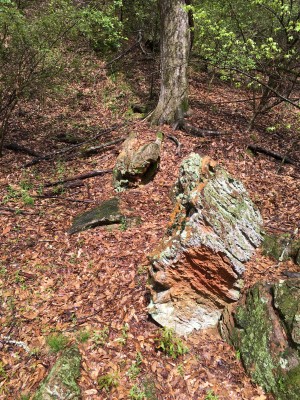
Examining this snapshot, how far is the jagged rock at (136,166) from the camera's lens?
757 cm

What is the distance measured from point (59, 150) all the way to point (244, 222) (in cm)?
683

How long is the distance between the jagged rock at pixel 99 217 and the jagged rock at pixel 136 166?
96 centimetres

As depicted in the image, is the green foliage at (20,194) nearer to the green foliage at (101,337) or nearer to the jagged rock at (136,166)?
the jagged rock at (136,166)

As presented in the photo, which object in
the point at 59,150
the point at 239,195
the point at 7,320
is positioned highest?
the point at 239,195

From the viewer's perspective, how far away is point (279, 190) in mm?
7387

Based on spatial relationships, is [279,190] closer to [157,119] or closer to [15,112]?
[157,119]

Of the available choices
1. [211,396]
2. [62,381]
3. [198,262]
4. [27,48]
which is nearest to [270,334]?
[211,396]

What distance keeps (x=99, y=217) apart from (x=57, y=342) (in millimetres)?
2783

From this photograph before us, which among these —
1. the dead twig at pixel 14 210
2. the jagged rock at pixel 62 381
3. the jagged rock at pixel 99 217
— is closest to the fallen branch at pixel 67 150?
the dead twig at pixel 14 210

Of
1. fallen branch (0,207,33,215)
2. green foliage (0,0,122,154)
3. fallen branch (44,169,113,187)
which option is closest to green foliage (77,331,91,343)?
fallen branch (0,207,33,215)

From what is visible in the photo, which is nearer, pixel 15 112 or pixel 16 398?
pixel 16 398

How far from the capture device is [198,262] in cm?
416

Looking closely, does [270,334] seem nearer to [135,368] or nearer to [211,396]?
[211,396]

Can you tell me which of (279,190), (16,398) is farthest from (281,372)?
(279,190)
